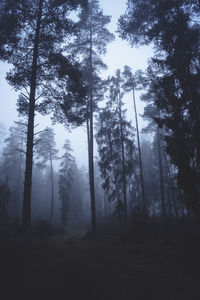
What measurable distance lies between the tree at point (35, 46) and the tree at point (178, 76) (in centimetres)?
403

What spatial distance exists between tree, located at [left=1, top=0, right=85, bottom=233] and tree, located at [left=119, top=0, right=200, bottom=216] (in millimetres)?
4034

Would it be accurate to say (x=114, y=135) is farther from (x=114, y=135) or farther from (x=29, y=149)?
(x=29, y=149)

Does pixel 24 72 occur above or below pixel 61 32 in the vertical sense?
below

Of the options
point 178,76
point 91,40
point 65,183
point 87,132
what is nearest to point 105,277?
point 178,76

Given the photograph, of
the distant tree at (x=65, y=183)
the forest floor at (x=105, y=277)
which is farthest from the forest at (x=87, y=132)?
the distant tree at (x=65, y=183)

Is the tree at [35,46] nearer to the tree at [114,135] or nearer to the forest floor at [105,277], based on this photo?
the forest floor at [105,277]

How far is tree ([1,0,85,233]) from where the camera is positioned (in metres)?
8.29

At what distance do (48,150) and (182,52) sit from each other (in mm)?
27625

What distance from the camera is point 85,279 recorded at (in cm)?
365

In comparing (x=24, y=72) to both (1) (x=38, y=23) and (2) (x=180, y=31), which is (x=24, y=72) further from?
(2) (x=180, y=31)

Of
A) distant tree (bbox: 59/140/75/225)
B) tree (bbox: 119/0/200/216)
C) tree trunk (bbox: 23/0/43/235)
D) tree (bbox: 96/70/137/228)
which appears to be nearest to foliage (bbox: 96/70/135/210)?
tree (bbox: 96/70/137/228)

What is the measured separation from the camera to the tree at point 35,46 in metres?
8.29

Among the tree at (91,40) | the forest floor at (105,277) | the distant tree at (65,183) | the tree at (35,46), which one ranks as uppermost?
the tree at (91,40)

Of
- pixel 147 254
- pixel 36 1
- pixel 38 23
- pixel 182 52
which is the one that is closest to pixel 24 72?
pixel 38 23
